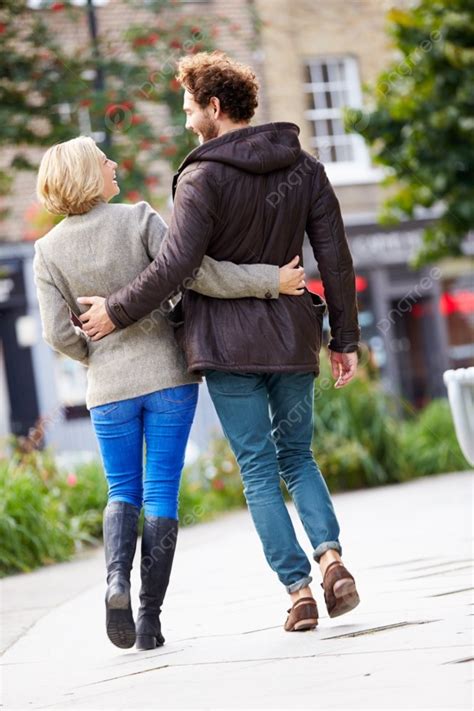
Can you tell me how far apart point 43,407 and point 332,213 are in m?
15.5

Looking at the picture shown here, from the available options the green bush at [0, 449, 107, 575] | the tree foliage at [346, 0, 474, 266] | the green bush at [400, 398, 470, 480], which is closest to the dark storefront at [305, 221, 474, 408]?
the tree foliage at [346, 0, 474, 266]

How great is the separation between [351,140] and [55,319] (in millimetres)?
17273

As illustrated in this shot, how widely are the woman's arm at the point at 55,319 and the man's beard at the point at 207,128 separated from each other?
66cm

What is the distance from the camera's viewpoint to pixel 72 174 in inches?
166

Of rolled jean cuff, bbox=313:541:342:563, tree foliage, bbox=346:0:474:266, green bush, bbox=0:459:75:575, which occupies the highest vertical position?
tree foliage, bbox=346:0:474:266

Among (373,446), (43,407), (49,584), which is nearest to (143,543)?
(49,584)

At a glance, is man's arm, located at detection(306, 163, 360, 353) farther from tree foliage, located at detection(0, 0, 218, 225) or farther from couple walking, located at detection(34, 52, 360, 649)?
tree foliage, located at detection(0, 0, 218, 225)

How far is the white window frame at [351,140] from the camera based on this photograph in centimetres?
2073

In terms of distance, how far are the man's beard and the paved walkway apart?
64.8 inches

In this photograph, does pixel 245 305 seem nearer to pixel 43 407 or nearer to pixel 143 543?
pixel 143 543

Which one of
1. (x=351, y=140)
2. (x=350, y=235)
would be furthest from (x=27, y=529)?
(x=351, y=140)

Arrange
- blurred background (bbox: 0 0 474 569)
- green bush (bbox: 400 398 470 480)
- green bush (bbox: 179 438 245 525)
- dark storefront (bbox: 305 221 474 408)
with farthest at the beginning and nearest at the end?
dark storefront (bbox: 305 221 474 408), green bush (bbox: 400 398 470 480), blurred background (bbox: 0 0 474 569), green bush (bbox: 179 438 245 525)

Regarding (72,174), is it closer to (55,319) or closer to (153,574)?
(55,319)

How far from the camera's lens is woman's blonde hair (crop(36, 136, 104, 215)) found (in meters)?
4.21
